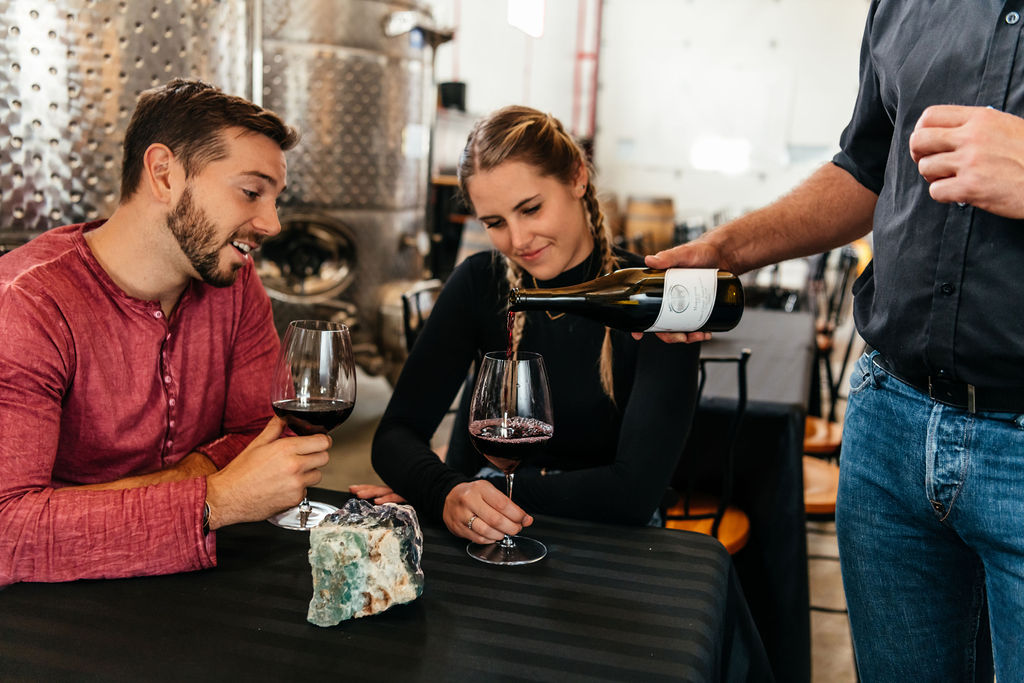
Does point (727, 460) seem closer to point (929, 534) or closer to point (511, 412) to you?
point (929, 534)

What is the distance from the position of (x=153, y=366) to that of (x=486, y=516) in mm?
692

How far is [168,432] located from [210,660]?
2.49ft

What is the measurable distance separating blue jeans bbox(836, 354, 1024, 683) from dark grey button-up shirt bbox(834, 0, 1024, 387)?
7 centimetres

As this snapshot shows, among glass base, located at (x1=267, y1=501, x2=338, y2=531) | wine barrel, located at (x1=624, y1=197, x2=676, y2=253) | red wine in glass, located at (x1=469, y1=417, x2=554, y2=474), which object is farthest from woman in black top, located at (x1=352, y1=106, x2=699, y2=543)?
wine barrel, located at (x1=624, y1=197, x2=676, y2=253)

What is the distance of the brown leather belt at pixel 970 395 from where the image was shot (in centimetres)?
102

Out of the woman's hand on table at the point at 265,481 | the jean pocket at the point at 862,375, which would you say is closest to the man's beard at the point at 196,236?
the woman's hand on table at the point at 265,481

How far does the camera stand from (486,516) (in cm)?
110

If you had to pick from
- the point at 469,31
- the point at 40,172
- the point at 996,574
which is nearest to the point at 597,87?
the point at 469,31

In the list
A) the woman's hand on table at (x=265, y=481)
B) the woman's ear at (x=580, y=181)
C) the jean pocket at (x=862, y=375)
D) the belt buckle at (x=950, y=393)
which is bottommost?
the woman's hand on table at (x=265, y=481)

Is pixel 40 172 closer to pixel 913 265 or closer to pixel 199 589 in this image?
pixel 199 589

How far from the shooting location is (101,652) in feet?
2.61

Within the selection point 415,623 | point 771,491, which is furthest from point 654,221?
point 415,623

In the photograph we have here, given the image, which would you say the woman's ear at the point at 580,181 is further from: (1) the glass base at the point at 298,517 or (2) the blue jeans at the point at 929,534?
(1) the glass base at the point at 298,517

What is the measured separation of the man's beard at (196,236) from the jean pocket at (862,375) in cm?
109
